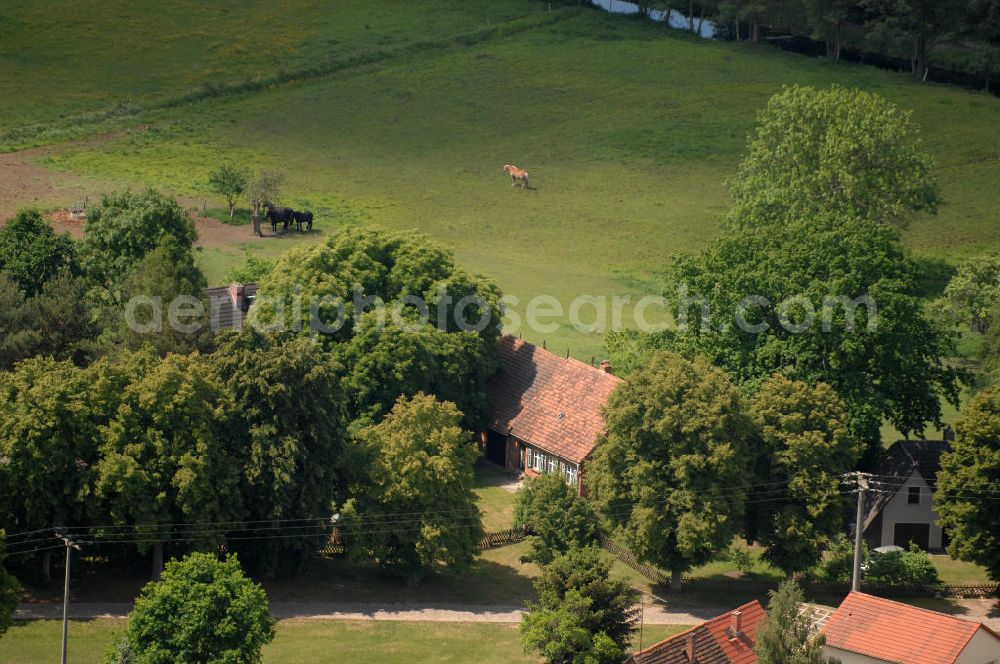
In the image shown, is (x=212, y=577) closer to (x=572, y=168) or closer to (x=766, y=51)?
(x=572, y=168)

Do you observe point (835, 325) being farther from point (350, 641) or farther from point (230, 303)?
point (230, 303)

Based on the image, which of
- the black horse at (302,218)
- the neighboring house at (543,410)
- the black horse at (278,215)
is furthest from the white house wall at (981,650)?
the black horse at (278,215)

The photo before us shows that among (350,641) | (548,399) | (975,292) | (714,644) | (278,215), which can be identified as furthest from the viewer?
(278,215)

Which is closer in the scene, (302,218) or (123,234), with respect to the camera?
(123,234)

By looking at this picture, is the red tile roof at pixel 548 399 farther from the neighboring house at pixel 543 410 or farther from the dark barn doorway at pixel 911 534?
the dark barn doorway at pixel 911 534

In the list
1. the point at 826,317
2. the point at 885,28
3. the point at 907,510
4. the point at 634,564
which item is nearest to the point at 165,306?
the point at 634,564
